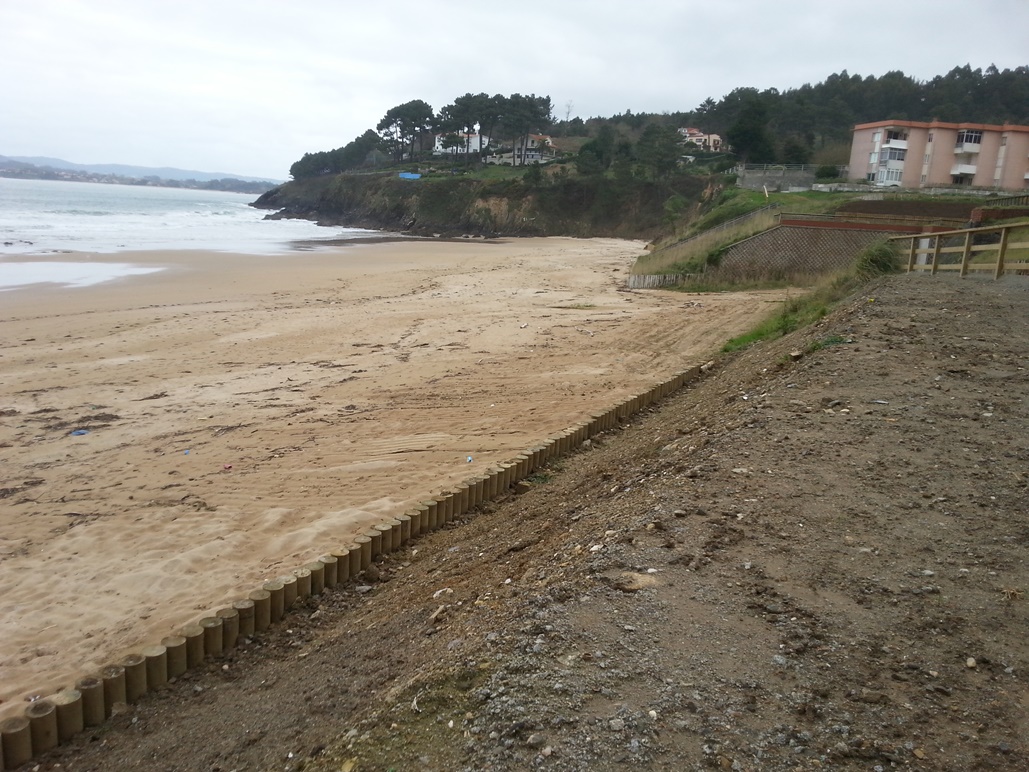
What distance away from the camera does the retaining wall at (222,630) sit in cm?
427

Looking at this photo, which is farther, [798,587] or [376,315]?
[376,315]

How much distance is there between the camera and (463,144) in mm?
113438

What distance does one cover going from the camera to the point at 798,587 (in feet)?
14.0

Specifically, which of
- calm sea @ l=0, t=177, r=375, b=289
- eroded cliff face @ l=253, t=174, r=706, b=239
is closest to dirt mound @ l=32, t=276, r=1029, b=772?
calm sea @ l=0, t=177, r=375, b=289

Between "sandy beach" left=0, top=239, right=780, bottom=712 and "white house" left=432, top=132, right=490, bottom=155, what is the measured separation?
310 ft

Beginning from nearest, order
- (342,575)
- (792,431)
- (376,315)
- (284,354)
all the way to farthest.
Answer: (342,575) → (792,431) → (284,354) → (376,315)

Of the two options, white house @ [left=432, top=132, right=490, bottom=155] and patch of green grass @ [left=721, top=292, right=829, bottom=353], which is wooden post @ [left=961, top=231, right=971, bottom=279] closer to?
patch of green grass @ [left=721, top=292, right=829, bottom=353]

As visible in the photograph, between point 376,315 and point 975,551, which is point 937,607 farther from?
point 376,315

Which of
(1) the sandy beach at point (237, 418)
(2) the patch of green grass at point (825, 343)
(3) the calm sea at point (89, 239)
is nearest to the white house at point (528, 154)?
(3) the calm sea at point (89, 239)

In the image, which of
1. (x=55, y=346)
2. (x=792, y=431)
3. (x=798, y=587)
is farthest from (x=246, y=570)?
(x=55, y=346)

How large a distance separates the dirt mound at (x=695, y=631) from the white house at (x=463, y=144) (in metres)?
107

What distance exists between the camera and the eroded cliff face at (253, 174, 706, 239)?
7400 centimetres

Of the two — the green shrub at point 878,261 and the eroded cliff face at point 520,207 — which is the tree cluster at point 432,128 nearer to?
the eroded cliff face at point 520,207

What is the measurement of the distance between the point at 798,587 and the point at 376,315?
52.4 feet
